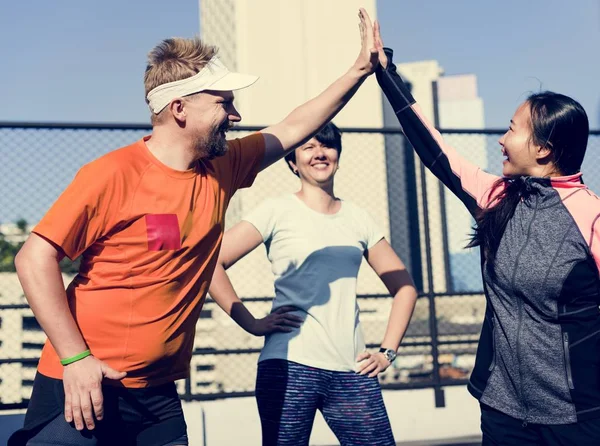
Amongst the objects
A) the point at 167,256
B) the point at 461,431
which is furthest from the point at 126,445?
the point at 461,431

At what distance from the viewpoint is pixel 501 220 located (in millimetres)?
2545

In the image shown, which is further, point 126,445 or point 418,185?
point 418,185

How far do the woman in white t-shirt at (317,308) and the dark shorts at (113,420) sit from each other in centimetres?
79

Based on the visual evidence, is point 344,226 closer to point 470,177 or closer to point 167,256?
point 470,177

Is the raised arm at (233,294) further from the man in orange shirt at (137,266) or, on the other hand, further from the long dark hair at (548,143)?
the long dark hair at (548,143)

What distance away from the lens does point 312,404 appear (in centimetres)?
328

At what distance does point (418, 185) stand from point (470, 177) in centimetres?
465

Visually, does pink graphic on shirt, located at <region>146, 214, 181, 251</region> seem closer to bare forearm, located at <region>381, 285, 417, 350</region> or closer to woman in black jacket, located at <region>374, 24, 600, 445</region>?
woman in black jacket, located at <region>374, 24, 600, 445</region>

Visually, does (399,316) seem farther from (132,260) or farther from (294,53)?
(294,53)

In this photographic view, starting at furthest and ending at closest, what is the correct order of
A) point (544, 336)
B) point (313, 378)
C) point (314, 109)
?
point (313, 378), point (314, 109), point (544, 336)

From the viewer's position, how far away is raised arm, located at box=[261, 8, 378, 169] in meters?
2.95

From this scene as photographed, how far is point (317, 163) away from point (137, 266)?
1391 mm

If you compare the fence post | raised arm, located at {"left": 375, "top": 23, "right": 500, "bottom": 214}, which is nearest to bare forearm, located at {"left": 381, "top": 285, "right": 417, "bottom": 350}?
raised arm, located at {"left": 375, "top": 23, "right": 500, "bottom": 214}

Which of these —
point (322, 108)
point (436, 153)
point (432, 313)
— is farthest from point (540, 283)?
point (432, 313)
